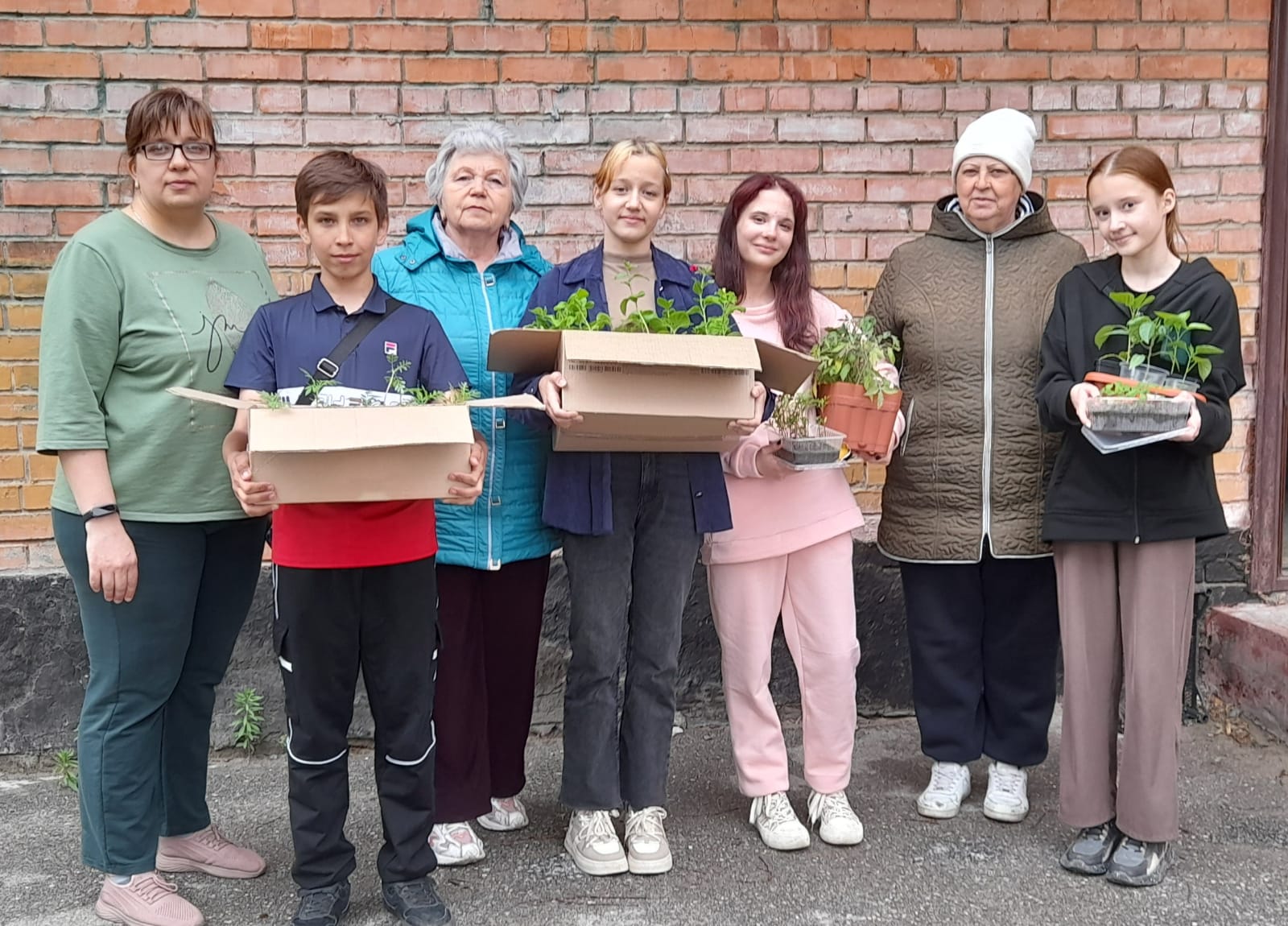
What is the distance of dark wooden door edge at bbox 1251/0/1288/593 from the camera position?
4.14 meters

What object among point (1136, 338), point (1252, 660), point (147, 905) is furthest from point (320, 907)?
point (1252, 660)

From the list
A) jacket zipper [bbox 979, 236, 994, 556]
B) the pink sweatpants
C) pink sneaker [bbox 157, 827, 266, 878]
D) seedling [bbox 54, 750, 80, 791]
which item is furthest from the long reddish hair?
seedling [bbox 54, 750, 80, 791]

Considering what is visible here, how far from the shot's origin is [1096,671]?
3049 millimetres

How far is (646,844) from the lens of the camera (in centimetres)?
310

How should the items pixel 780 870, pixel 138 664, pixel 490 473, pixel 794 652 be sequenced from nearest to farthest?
pixel 138 664, pixel 490 473, pixel 780 870, pixel 794 652

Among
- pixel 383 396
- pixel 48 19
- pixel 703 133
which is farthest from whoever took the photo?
pixel 703 133

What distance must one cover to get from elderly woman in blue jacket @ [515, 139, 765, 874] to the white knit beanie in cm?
88

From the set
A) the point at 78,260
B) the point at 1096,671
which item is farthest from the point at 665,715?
the point at 78,260

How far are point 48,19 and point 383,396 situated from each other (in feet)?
7.39

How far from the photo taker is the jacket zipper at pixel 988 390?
3.25 metres

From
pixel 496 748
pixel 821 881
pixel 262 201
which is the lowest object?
pixel 821 881

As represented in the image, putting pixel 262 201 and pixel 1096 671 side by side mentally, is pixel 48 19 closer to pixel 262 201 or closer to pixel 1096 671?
pixel 262 201

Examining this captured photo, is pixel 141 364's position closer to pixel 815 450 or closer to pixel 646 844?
pixel 815 450

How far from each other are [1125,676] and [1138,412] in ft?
2.49
